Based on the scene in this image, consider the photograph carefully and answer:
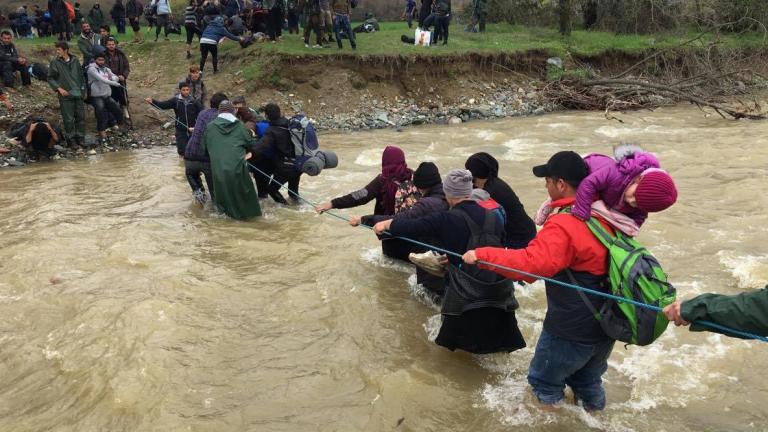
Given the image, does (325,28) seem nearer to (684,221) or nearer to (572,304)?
(684,221)

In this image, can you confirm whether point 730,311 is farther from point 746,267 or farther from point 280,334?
point 746,267

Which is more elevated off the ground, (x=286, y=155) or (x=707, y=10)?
(x=707, y=10)

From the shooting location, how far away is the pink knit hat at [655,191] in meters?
2.70

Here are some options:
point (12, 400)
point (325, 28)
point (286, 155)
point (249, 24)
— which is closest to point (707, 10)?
point (325, 28)

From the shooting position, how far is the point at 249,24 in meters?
16.6

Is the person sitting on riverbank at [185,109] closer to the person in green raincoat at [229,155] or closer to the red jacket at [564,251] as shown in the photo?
the person in green raincoat at [229,155]

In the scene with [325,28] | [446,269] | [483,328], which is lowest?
[483,328]

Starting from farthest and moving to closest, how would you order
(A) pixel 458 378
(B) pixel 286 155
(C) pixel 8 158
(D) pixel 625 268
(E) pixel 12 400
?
(C) pixel 8 158
(B) pixel 286 155
(A) pixel 458 378
(E) pixel 12 400
(D) pixel 625 268

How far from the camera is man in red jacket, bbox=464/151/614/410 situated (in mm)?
2979

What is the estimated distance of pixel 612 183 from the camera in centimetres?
289

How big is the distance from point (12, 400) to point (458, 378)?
3.02m

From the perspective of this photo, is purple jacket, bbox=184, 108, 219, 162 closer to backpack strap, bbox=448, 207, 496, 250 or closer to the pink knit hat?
backpack strap, bbox=448, 207, 496, 250

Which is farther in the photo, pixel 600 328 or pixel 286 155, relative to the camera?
pixel 286 155

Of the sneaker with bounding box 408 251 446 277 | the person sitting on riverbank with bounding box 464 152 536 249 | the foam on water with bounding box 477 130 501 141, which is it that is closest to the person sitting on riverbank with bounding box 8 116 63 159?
the foam on water with bounding box 477 130 501 141
